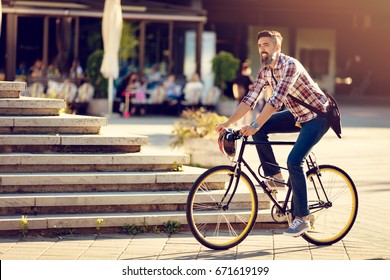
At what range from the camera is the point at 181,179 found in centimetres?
859

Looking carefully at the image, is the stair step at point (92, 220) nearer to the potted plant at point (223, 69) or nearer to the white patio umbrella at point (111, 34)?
the white patio umbrella at point (111, 34)

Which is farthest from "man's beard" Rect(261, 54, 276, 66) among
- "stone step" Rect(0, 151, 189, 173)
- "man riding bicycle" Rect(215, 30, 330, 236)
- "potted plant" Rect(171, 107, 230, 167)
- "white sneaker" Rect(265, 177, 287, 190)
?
"potted plant" Rect(171, 107, 230, 167)

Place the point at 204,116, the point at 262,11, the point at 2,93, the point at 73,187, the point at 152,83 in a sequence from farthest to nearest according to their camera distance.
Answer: the point at 262,11
the point at 152,83
the point at 204,116
the point at 2,93
the point at 73,187

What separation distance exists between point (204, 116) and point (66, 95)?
37.2 feet

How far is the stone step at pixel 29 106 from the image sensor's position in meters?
9.01

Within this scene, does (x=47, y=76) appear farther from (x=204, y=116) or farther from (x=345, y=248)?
(x=345, y=248)

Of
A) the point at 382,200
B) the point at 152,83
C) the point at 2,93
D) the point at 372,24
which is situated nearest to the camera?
the point at 2,93

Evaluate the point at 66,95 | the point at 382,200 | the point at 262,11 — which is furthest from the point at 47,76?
the point at 382,200

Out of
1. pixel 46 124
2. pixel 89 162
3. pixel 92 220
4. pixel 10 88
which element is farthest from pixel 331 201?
pixel 10 88

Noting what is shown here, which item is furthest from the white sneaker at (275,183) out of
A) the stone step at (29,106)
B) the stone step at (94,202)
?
the stone step at (29,106)

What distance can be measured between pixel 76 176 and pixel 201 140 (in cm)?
392

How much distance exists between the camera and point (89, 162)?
28.0 feet

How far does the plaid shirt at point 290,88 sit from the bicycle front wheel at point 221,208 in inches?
24.8

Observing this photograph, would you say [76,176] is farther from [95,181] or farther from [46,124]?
[46,124]
